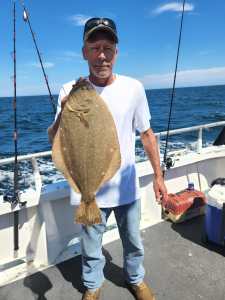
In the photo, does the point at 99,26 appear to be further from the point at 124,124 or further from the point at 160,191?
the point at 160,191

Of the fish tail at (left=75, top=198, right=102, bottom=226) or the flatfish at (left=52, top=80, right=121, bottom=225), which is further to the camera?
the fish tail at (left=75, top=198, right=102, bottom=226)

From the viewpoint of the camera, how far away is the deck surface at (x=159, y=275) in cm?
309

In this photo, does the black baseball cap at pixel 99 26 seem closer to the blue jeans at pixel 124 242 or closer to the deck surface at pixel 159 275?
the blue jeans at pixel 124 242

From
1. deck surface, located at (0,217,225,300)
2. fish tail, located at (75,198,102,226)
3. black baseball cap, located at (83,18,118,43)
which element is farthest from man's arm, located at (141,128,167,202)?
deck surface, located at (0,217,225,300)

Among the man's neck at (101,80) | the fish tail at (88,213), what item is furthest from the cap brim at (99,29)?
the fish tail at (88,213)

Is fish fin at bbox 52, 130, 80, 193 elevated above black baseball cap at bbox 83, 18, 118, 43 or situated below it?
below

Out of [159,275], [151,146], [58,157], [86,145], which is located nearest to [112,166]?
[86,145]

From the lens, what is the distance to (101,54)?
2305 mm

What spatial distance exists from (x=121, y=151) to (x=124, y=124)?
20 cm

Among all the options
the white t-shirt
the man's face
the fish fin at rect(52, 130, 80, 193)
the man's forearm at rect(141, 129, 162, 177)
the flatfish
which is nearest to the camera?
the flatfish

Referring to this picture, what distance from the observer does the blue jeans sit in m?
2.70

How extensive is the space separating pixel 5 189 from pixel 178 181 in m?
5.46

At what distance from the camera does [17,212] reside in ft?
10.8

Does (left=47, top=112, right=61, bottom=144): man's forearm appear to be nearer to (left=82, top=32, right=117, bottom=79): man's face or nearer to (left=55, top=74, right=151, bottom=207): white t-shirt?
(left=55, top=74, right=151, bottom=207): white t-shirt
